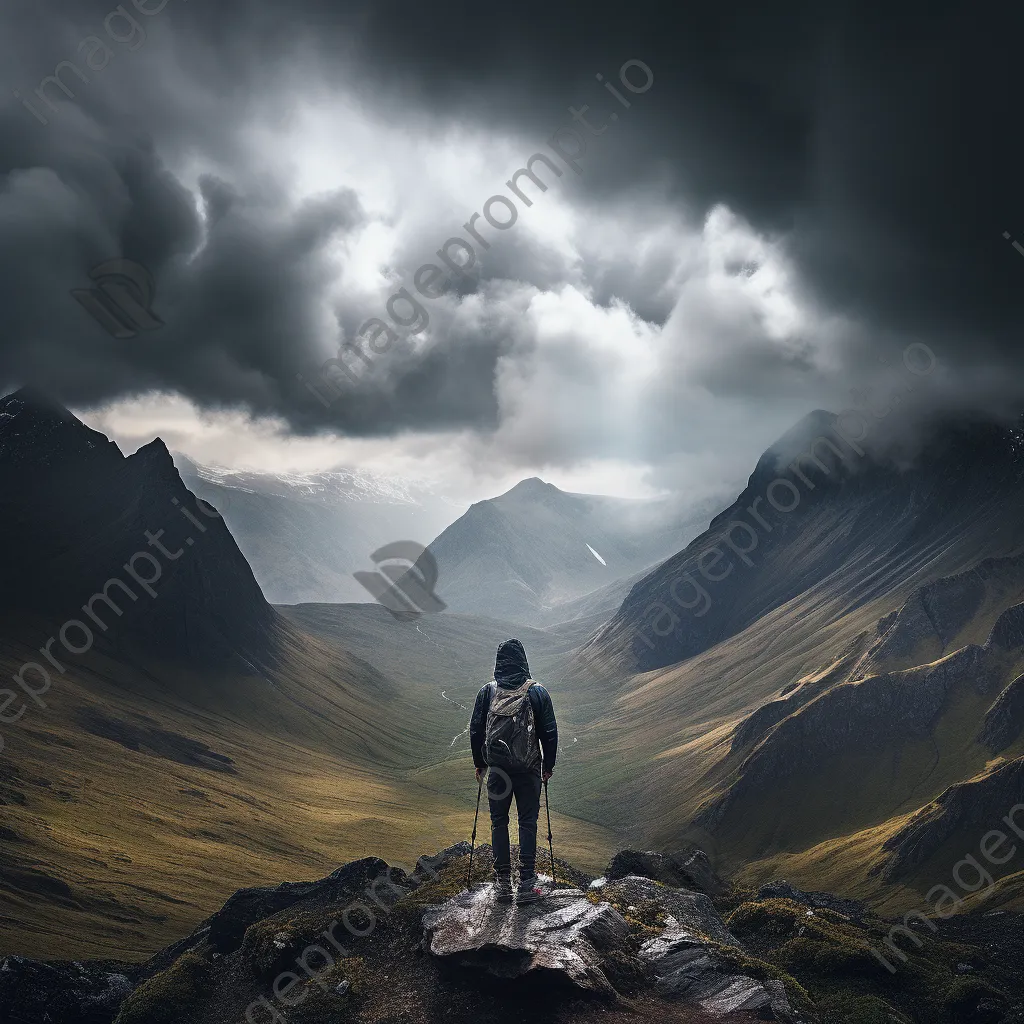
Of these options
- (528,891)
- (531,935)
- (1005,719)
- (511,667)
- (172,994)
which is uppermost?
(1005,719)

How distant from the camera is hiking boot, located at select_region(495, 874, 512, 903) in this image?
2086 centimetres

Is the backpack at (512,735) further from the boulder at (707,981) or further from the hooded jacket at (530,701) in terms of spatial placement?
the boulder at (707,981)

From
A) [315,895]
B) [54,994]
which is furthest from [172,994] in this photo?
[54,994]

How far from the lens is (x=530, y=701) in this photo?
2130cm

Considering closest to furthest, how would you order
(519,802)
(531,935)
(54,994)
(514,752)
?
(531,935)
(514,752)
(519,802)
(54,994)

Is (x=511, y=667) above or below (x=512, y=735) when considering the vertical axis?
above

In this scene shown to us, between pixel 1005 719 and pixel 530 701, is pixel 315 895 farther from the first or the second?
pixel 1005 719

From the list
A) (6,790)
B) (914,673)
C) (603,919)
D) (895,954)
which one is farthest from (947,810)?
(6,790)

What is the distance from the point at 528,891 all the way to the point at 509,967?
149 inches

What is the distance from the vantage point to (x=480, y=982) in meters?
17.8

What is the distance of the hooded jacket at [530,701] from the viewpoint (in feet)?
69.8

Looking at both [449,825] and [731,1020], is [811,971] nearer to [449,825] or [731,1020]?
[731,1020]

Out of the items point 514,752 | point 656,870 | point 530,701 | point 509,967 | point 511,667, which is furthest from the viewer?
point 656,870

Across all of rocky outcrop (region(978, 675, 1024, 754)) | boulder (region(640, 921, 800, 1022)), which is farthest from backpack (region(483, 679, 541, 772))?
rocky outcrop (region(978, 675, 1024, 754))
